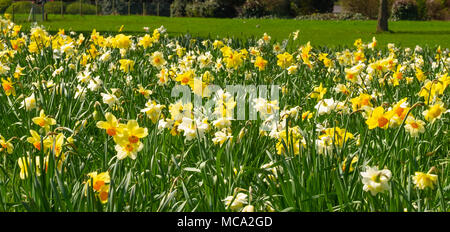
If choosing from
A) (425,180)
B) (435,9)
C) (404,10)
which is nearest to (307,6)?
(404,10)

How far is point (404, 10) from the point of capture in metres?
30.7

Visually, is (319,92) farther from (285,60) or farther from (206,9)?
(206,9)

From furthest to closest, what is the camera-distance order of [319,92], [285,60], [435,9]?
[435,9] → [285,60] → [319,92]

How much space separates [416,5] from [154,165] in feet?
105

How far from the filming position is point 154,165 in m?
2.39

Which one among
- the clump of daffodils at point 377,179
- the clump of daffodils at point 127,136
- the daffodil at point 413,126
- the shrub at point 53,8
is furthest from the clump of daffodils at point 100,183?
the shrub at point 53,8

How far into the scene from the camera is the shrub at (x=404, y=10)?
3058 cm

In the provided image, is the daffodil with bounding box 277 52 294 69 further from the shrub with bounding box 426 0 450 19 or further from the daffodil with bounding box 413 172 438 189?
the shrub with bounding box 426 0 450 19

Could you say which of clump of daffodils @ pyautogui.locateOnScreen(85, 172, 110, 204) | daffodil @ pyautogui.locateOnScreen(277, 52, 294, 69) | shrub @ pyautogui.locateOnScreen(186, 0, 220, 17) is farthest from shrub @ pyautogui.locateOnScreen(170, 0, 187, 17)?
clump of daffodils @ pyautogui.locateOnScreen(85, 172, 110, 204)

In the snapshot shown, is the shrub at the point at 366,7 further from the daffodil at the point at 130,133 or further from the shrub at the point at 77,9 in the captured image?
the daffodil at the point at 130,133
